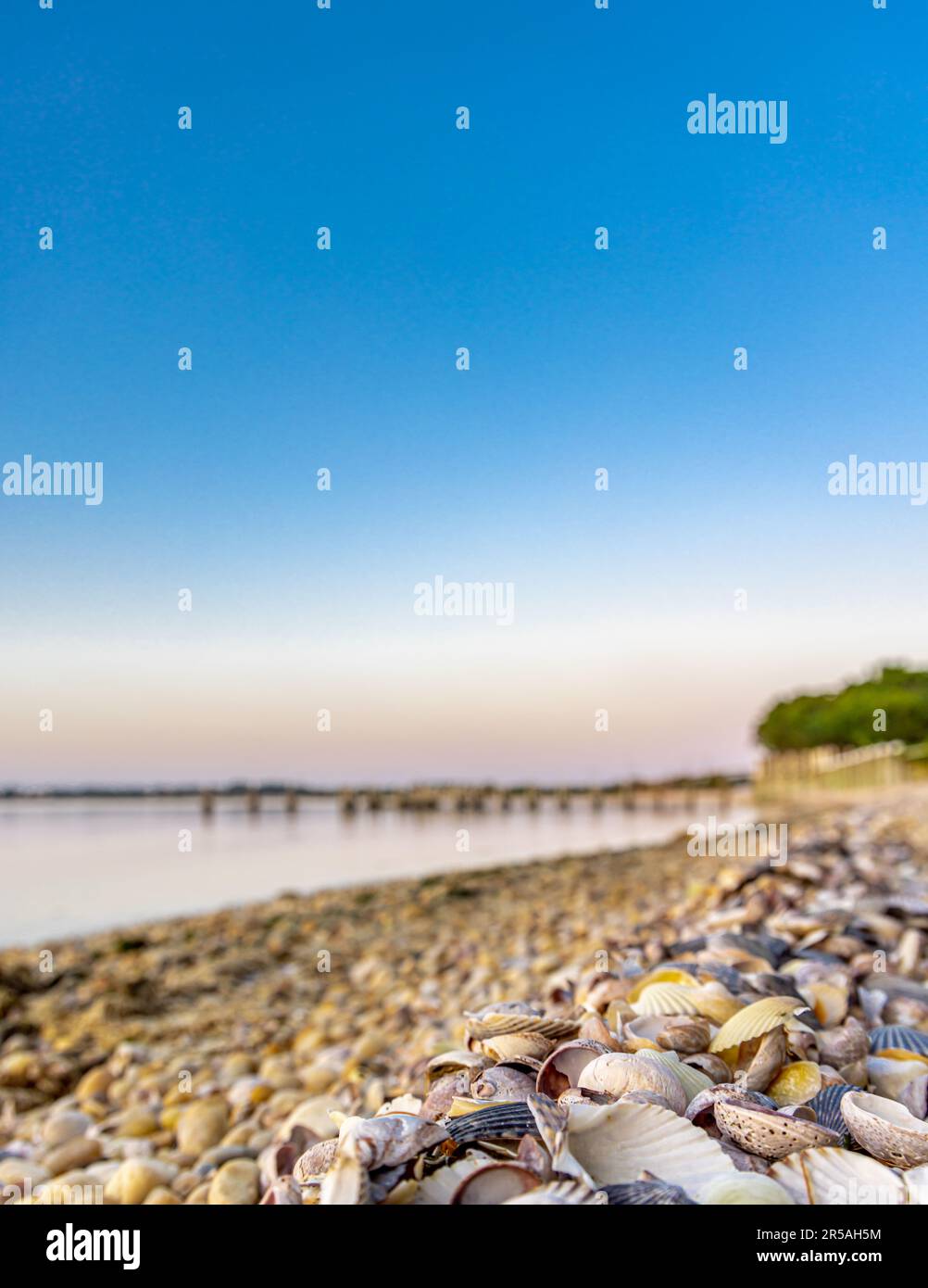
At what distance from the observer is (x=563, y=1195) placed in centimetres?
158

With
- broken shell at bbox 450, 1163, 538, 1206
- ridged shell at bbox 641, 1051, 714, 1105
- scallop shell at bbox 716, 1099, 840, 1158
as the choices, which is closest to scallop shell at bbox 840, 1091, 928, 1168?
scallop shell at bbox 716, 1099, 840, 1158

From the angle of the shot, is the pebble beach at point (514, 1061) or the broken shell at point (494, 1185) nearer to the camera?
the broken shell at point (494, 1185)

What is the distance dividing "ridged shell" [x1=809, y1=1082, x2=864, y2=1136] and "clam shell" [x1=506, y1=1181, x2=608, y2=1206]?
0.75 metres

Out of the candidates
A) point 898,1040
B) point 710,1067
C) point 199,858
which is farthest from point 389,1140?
point 199,858

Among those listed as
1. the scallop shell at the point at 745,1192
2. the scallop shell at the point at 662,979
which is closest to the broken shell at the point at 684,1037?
the scallop shell at the point at 662,979

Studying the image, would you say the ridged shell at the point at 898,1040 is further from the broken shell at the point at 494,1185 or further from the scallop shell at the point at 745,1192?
the broken shell at the point at 494,1185

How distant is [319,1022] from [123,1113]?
2001 mm

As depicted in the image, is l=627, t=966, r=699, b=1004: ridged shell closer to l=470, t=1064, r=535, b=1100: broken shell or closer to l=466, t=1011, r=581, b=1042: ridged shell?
l=466, t=1011, r=581, b=1042: ridged shell

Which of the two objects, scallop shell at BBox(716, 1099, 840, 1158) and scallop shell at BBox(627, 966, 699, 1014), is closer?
scallop shell at BBox(716, 1099, 840, 1158)

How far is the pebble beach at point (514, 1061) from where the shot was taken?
1.82m

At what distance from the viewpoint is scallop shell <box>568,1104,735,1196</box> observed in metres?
1.80

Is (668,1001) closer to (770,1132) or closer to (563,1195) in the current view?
(770,1132)

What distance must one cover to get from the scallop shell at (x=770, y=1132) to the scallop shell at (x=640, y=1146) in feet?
0.32
